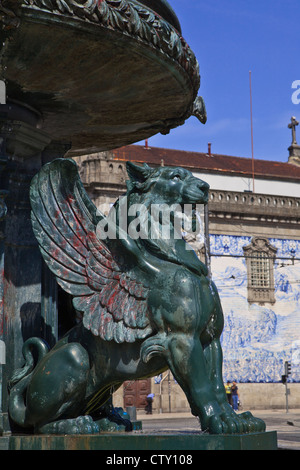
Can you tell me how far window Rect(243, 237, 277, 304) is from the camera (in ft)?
86.7

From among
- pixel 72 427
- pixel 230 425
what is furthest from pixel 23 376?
pixel 230 425

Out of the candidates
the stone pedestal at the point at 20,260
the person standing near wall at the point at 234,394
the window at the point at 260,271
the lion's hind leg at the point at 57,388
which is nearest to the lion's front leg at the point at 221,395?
the lion's hind leg at the point at 57,388

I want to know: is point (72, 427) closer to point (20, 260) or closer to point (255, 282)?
point (20, 260)

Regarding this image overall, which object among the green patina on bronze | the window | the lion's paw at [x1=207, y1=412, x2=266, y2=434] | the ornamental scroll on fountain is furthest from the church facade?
the lion's paw at [x1=207, y1=412, x2=266, y2=434]

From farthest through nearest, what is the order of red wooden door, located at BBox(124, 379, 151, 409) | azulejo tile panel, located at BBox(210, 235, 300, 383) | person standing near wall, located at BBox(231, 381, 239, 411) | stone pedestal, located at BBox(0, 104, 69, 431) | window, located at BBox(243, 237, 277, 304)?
window, located at BBox(243, 237, 277, 304) < azulejo tile panel, located at BBox(210, 235, 300, 383) < red wooden door, located at BBox(124, 379, 151, 409) < person standing near wall, located at BBox(231, 381, 239, 411) < stone pedestal, located at BBox(0, 104, 69, 431)

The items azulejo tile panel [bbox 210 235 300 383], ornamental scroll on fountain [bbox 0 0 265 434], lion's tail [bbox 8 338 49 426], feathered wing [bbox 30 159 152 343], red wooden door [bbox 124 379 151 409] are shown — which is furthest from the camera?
azulejo tile panel [bbox 210 235 300 383]

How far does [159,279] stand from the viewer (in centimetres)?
405

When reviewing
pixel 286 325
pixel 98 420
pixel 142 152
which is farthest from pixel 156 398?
pixel 98 420

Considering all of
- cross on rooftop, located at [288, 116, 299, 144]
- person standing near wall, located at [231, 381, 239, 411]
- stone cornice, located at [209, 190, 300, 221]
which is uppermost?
cross on rooftop, located at [288, 116, 299, 144]

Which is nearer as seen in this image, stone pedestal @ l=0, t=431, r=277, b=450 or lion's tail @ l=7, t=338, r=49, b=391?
stone pedestal @ l=0, t=431, r=277, b=450

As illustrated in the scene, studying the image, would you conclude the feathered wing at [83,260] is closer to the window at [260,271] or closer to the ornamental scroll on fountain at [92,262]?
the ornamental scroll on fountain at [92,262]

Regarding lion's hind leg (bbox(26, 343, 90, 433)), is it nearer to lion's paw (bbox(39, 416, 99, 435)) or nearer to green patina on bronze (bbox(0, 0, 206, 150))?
lion's paw (bbox(39, 416, 99, 435))
